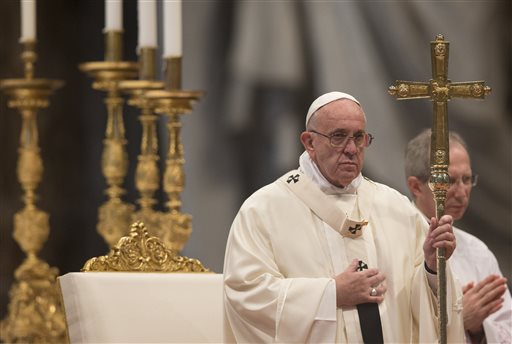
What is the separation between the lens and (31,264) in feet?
26.0

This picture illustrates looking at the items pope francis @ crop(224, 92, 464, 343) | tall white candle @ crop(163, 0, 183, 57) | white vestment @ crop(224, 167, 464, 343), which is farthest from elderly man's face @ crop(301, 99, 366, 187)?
tall white candle @ crop(163, 0, 183, 57)

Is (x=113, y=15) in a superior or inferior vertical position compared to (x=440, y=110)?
superior

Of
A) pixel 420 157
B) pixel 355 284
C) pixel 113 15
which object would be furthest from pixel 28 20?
pixel 355 284

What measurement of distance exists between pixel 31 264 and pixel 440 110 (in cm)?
313

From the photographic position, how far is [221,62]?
384 inches

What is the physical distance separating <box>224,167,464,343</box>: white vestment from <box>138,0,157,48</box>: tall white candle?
1885mm

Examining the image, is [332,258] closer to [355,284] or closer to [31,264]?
[355,284]

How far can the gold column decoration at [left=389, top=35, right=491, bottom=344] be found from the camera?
535cm

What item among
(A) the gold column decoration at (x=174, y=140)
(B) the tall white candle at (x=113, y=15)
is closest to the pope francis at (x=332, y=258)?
(A) the gold column decoration at (x=174, y=140)

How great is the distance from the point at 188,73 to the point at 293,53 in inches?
29.8

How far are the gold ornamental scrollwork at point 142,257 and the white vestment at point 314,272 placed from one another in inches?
23.7

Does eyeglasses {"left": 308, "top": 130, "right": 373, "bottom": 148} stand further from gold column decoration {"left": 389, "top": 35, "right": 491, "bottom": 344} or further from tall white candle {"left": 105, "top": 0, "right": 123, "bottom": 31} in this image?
tall white candle {"left": 105, "top": 0, "right": 123, "bottom": 31}

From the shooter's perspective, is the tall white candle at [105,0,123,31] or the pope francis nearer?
the pope francis

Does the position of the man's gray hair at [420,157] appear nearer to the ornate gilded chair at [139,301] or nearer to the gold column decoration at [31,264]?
Result: the ornate gilded chair at [139,301]
